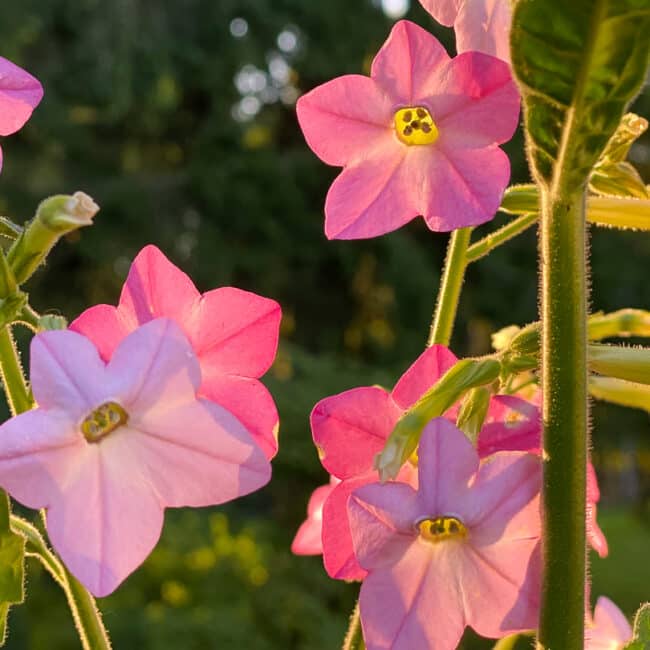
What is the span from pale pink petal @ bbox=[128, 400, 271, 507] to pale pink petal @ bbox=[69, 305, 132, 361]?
47 millimetres

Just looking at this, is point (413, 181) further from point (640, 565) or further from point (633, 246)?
point (640, 565)

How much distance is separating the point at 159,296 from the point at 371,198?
0.11 metres

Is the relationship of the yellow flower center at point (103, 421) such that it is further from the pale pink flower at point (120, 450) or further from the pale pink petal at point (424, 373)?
the pale pink petal at point (424, 373)

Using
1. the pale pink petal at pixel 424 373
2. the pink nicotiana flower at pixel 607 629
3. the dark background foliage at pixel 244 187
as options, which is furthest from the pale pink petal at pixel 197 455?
the dark background foliage at pixel 244 187

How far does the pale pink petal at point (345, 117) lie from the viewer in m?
0.49

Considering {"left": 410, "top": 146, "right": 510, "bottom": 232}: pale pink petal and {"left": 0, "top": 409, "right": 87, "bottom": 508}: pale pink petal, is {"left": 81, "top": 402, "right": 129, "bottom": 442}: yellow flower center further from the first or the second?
{"left": 410, "top": 146, "right": 510, "bottom": 232}: pale pink petal

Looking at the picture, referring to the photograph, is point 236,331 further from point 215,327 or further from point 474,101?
point 474,101

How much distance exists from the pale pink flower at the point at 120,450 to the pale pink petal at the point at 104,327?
34 millimetres

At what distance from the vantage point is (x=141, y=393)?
15.4 inches

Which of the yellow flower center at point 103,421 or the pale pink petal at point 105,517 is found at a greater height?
the yellow flower center at point 103,421

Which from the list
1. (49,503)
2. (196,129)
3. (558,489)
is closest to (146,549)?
(49,503)

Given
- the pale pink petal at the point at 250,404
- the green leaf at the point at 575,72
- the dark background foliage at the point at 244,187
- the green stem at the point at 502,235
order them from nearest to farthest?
the green leaf at the point at 575,72
the pale pink petal at the point at 250,404
the green stem at the point at 502,235
the dark background foliage at the point at 244,187

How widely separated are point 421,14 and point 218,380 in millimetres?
7011

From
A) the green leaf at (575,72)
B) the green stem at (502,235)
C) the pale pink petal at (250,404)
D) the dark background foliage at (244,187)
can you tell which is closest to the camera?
the green leaf at (575,72)
